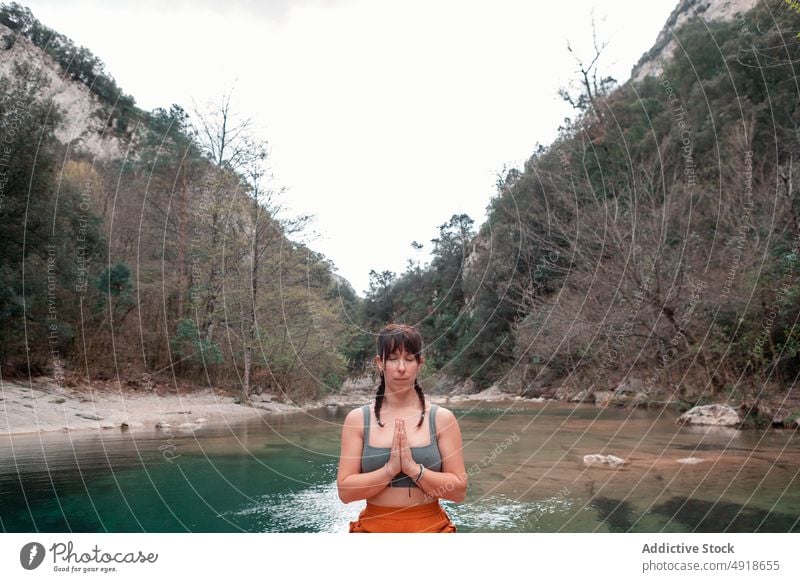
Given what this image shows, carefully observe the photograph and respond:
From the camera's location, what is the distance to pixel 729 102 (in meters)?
21.5

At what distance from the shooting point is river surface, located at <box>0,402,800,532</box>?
15.7 ft

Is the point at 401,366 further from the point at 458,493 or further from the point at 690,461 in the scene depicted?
the point at 690,461

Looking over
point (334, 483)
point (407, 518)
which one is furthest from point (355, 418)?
point (334, 483)

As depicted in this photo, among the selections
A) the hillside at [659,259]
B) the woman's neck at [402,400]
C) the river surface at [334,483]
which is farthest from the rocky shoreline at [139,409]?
the woman's neck at [402,400]

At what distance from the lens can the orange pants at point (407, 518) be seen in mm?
2324

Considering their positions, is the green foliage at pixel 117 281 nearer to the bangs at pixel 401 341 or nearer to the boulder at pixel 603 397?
the boulder at pixel 603 397

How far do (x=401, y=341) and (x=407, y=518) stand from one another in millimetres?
685

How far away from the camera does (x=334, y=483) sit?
674 centimetres

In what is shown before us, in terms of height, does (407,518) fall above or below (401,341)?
below

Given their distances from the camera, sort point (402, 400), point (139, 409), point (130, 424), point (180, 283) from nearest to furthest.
Answer: point (402, 400), point (130, 424), point (139, 409), point (180, 283)

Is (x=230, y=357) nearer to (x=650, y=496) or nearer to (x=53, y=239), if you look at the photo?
(x=53, y=239)

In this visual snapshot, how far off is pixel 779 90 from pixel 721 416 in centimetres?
1365
